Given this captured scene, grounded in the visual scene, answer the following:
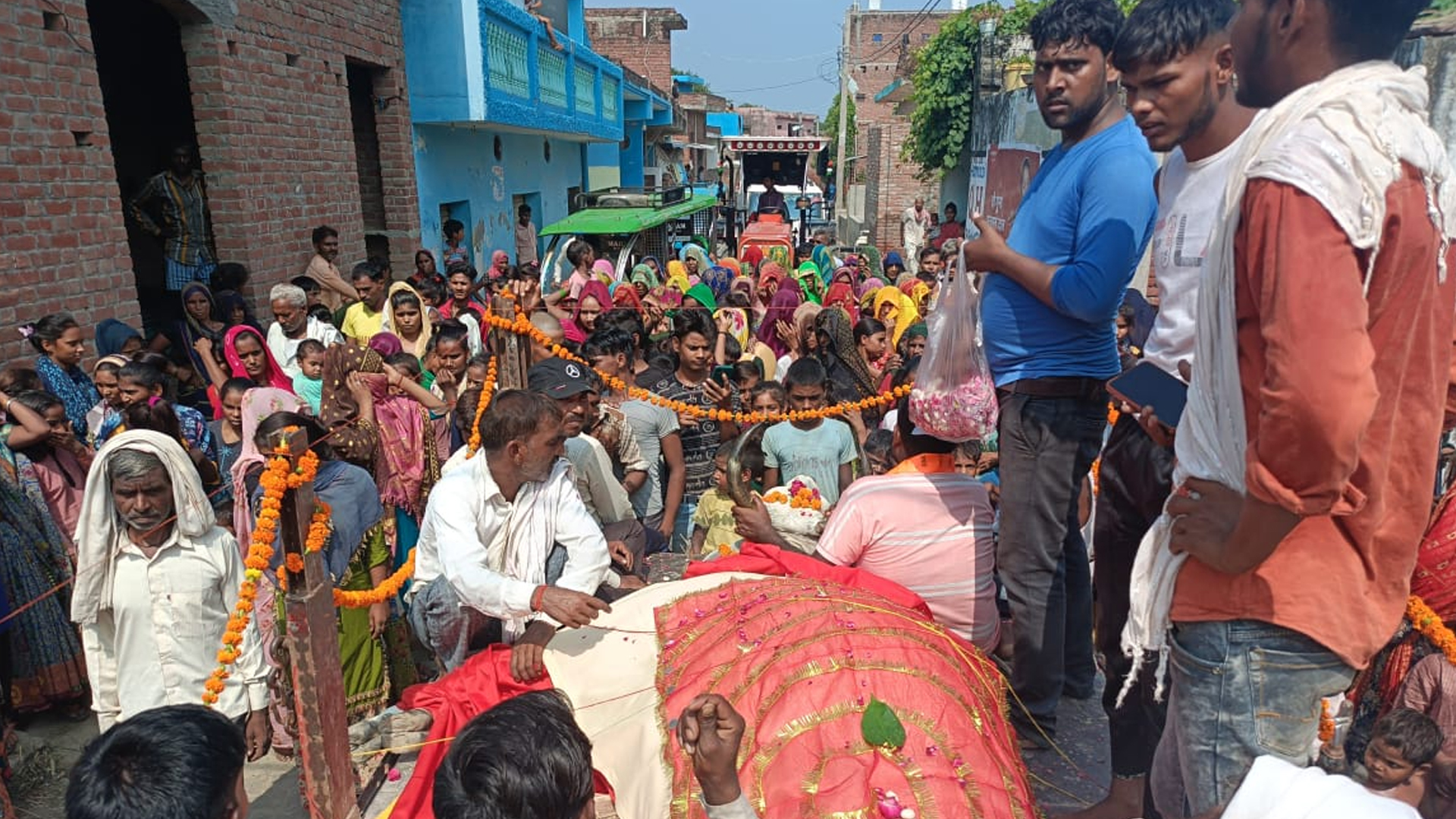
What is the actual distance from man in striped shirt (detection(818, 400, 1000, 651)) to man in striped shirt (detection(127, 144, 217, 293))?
22.7 feet

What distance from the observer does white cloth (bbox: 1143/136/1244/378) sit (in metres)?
2.18

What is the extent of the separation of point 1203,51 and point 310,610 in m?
2.89

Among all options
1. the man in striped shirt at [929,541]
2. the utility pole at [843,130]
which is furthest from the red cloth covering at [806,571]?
the utility pole at [843,130]

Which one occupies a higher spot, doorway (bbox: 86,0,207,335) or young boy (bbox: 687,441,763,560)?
doorway (bbox: 86,0,207,335)

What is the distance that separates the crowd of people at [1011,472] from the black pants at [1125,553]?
1 cm

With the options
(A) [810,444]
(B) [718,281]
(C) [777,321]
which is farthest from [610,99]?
(A) [810,444]

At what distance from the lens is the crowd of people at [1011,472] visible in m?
1.43

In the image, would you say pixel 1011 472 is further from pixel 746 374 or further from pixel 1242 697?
pixel 746 374

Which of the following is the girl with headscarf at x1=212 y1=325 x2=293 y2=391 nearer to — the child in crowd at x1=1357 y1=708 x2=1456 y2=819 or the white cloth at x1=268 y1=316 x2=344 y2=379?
the white cloth at x1=268 y1=316 x2=344 y2=379

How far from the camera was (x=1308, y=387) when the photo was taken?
1331mm

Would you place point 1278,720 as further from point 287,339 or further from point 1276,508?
Answer: point 287,339

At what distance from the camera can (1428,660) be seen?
3.00 metres

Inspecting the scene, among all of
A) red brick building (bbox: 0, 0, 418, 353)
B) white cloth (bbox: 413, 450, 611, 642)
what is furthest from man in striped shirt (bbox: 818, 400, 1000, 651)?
red brick building (bbox: 0, 0, 418, 353)

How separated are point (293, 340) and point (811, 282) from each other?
6823 mm
